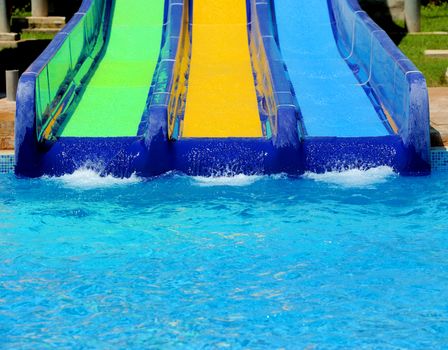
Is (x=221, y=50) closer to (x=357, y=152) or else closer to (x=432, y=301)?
(x=357, y=152)

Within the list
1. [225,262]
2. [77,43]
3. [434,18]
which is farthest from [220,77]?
[434,18]

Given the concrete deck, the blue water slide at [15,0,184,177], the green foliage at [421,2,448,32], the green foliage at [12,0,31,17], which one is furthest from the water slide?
the green foliage at [12,0,31,17]

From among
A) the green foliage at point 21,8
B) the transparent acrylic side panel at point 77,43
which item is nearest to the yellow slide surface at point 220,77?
the transparent acrylic side panel at point 77,43

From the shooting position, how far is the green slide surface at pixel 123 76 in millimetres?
10250

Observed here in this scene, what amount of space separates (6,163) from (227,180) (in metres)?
2.49

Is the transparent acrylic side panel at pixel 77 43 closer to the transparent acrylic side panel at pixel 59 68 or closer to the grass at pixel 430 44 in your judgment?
the transparent acrylic side panel at pixel 59 68

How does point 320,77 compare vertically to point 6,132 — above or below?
above

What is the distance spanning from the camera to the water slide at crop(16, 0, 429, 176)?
376 inches

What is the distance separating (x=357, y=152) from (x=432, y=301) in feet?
10.2

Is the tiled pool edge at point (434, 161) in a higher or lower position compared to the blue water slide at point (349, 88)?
lower

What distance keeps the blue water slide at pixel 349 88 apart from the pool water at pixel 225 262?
0.25 m

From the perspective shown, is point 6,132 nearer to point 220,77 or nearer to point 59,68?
point 59,68

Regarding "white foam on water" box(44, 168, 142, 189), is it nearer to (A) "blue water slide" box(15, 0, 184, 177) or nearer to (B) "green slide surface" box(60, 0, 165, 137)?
(A) "blue water slide" box(15, 0, 184, 177)

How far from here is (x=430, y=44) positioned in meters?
14.7
